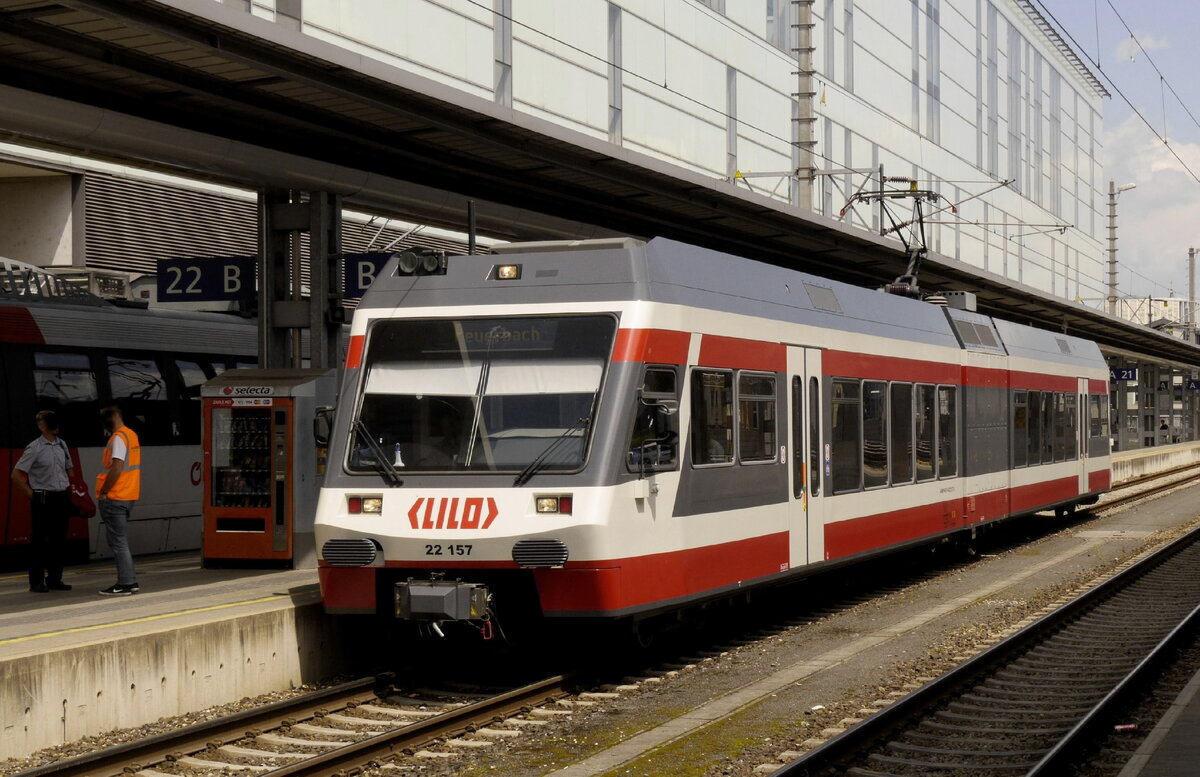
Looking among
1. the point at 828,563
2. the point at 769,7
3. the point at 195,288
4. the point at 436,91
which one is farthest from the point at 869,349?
the point at 769,7

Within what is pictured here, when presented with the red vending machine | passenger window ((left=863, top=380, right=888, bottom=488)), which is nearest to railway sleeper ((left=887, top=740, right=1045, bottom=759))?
passenger window ((left=863, top=380, right=888, bottom=488))

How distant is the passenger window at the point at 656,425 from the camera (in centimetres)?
1042

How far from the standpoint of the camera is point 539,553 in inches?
394

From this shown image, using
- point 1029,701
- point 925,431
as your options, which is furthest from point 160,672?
point 925,431

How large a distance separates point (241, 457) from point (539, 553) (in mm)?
5967

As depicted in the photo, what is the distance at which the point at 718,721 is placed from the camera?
9.43 meters

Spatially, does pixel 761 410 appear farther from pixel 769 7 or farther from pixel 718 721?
pixel 769 7

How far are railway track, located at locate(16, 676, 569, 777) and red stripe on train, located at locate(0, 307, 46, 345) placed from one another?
7.73m

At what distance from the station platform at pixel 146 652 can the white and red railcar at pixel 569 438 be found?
2.34 feet

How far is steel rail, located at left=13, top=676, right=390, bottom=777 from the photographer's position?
7.90 metres

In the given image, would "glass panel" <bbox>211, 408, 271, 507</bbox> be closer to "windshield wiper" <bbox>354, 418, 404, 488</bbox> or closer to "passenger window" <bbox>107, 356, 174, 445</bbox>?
"passenger window" <bbox>107, 356, 174, 445</bbox>

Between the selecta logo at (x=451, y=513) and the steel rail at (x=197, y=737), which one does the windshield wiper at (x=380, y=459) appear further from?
the steel rail at (x=197, y=737)

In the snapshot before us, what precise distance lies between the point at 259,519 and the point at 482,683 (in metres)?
4.71

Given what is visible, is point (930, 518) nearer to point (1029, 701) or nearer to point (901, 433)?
point (901, 433)
